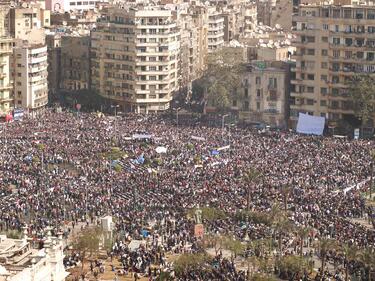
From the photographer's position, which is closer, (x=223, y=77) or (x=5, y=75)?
(x=5, y=75)

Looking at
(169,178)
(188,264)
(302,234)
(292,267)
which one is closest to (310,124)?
(169,178)

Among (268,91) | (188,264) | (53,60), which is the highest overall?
(53,60)

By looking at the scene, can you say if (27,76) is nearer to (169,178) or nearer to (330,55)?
(330,55)

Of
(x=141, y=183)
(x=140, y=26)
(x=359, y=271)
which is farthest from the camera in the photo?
(x=140, y=26)

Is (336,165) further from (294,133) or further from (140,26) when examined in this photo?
(140,26)

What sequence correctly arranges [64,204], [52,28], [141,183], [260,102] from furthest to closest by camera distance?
1. [52,28]
2. [260,102]
3. [141,183]
4. [64,204]

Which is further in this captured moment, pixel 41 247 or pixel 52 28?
pixel 52 28

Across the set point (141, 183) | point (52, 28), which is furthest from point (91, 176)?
point (52, 28)
